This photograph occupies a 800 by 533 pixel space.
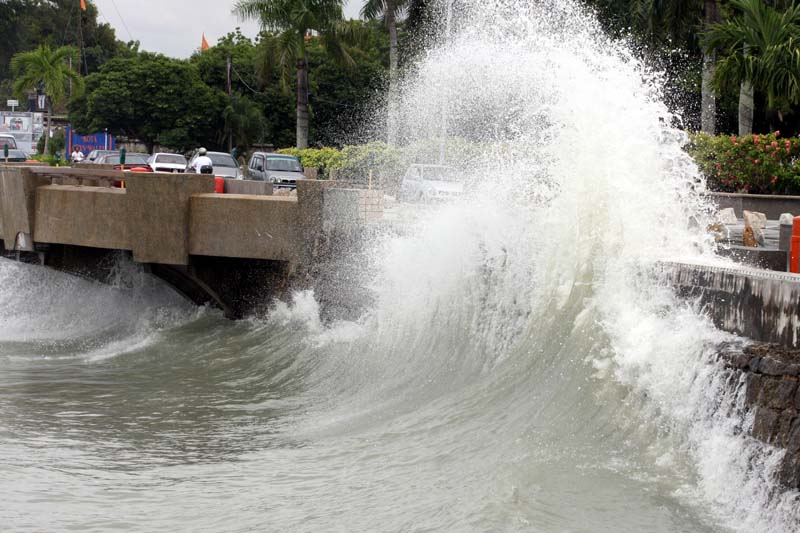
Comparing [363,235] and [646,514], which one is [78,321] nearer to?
Result: [363,235]

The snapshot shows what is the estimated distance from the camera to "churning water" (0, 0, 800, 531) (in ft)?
23.9

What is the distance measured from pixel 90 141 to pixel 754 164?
64.3m

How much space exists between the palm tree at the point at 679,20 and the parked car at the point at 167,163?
14.5m

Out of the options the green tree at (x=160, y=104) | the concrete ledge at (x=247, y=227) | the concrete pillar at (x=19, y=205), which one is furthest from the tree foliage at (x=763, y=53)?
the green tree at (x=160, y=104)

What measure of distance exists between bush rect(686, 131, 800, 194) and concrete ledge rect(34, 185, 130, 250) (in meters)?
13.5

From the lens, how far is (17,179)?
17.7 meters

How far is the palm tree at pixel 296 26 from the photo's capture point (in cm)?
4475

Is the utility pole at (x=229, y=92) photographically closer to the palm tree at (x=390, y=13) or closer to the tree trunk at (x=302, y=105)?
the tree trunk at (x=302, y=105)

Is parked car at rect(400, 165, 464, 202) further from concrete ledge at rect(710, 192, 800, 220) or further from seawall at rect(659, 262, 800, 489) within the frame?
seawall at rect(659, 262, 800, 489)

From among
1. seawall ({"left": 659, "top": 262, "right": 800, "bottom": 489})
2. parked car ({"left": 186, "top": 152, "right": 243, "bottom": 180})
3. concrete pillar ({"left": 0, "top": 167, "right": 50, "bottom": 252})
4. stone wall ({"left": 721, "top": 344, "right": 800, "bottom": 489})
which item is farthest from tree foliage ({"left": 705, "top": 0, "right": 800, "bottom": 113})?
stone wall ({"left": 721, "top": 344, "right": 800, "bottom": 489})

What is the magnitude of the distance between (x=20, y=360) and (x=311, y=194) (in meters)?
4.56

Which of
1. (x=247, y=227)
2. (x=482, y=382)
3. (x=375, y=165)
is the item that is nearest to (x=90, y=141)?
(x=375, y=165)

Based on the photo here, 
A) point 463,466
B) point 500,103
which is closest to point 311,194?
point 500,103

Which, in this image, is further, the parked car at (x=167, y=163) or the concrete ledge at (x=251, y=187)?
the parked car at (x=167, y=163)
